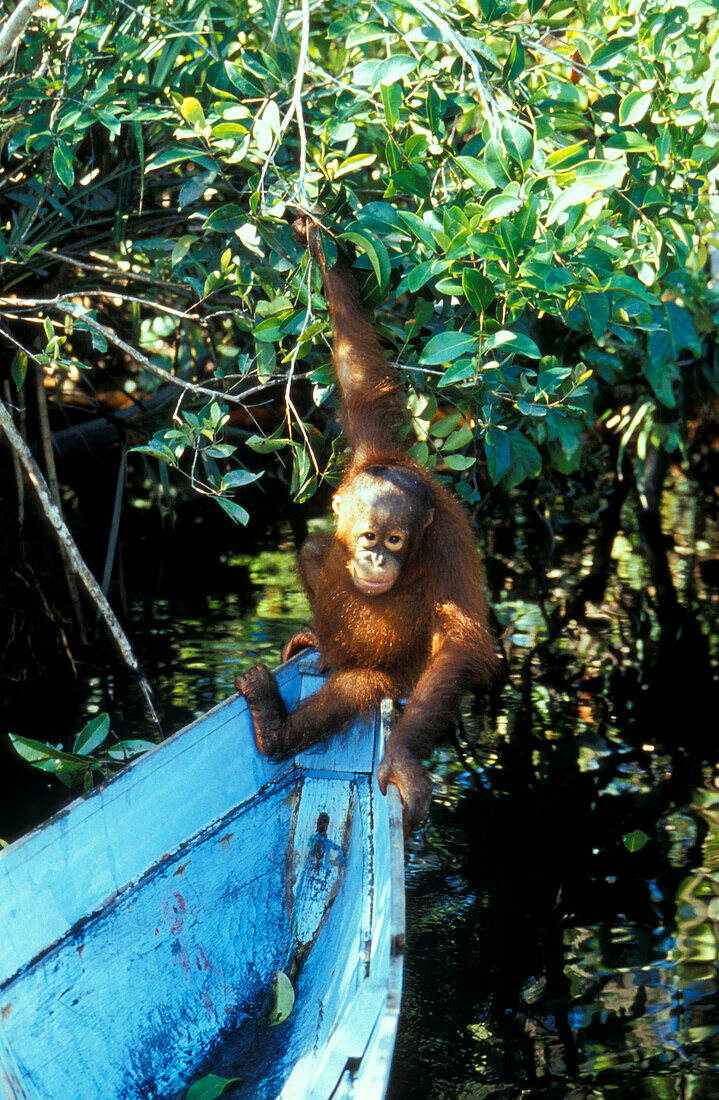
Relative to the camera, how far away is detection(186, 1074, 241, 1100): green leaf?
8.49 ft

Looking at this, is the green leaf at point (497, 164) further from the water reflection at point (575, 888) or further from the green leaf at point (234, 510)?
the water reflection at point (575, 888)

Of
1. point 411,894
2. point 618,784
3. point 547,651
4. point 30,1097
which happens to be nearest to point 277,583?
point 547,651

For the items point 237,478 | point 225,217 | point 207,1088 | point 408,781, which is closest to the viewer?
point 207,1088

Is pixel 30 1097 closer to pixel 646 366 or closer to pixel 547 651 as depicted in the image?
pixel 646 366

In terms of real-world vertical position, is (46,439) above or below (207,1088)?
above

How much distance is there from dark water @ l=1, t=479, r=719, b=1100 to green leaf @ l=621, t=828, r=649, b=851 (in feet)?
0.04

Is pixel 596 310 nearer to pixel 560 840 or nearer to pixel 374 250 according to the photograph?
pixel 374 250

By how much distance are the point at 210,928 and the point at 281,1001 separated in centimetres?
28

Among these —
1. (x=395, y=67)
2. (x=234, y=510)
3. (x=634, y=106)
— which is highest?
(x=395, y=67)

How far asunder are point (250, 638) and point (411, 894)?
8.40 feet

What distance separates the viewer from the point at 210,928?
120 inches

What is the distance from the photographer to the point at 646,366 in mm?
4621

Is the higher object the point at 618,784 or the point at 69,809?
the point at 69,809

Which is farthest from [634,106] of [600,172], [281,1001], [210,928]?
[281,1001]
